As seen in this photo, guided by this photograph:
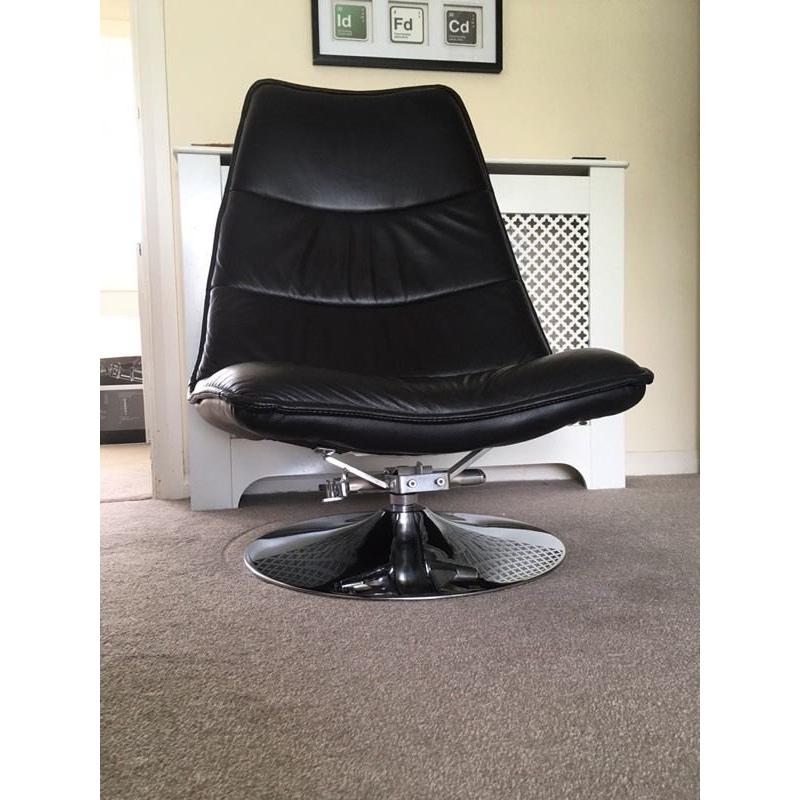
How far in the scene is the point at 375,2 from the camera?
7.29 ft

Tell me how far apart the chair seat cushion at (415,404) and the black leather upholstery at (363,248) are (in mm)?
155

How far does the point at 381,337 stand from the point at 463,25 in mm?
1245

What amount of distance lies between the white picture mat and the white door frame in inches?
18.5

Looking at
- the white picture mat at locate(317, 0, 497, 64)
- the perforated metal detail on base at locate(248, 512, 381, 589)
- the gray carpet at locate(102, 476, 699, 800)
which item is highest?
the white picture mat at locate(317, 0, 497, 64)

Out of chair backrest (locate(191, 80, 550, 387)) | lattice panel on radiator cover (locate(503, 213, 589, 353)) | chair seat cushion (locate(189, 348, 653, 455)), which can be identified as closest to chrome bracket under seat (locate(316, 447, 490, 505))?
chair seat cushion (locate(189, 348, 653, 455))

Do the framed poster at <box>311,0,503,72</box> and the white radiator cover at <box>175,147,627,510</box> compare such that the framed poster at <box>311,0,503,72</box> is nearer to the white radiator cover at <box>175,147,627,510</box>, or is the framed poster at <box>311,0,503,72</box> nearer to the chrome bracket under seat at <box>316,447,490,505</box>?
the white radiator cover at <box>175,147,627,510</box>

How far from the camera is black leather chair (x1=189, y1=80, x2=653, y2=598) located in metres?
1.13

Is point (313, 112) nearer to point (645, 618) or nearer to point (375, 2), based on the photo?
point (375, 2)

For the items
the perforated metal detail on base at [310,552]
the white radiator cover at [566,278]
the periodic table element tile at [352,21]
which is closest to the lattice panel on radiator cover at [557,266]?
the white radiator cover at [566,278]

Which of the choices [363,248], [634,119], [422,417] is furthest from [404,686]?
[634,119]

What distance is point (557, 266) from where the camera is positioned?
2.10m

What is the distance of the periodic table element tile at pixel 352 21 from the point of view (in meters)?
2.18
